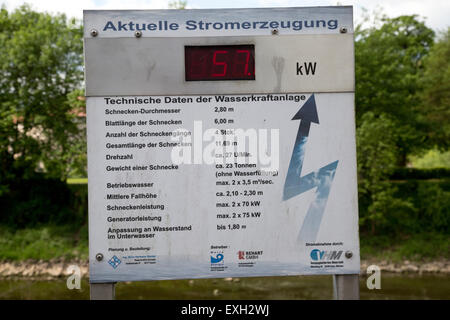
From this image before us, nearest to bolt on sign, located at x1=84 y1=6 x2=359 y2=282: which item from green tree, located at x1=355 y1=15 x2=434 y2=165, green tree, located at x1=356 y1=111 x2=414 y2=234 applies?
green tree, located at x1=356 y1=111 x2=414 y2=234

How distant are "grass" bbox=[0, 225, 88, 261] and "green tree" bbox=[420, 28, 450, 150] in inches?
774

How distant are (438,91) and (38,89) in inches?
837

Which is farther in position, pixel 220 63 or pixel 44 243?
pixel 44 243

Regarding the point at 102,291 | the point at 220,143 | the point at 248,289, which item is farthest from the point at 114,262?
the point at 248,289

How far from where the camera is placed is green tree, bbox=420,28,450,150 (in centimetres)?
2172

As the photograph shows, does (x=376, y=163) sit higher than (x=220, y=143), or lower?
lower

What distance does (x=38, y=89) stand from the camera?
20.6 metres

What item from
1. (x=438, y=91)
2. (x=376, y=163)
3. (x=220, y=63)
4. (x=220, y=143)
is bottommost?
(x=376, y=163)

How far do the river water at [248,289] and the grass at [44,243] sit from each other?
6.42 ft

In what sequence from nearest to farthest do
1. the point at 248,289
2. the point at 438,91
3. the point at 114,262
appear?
the point at 114,262
the point at 248,289
the point at 438,91

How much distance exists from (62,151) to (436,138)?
72.8 ft

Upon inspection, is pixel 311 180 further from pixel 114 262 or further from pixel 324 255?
pixel 114 262

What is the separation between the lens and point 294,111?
362cm
